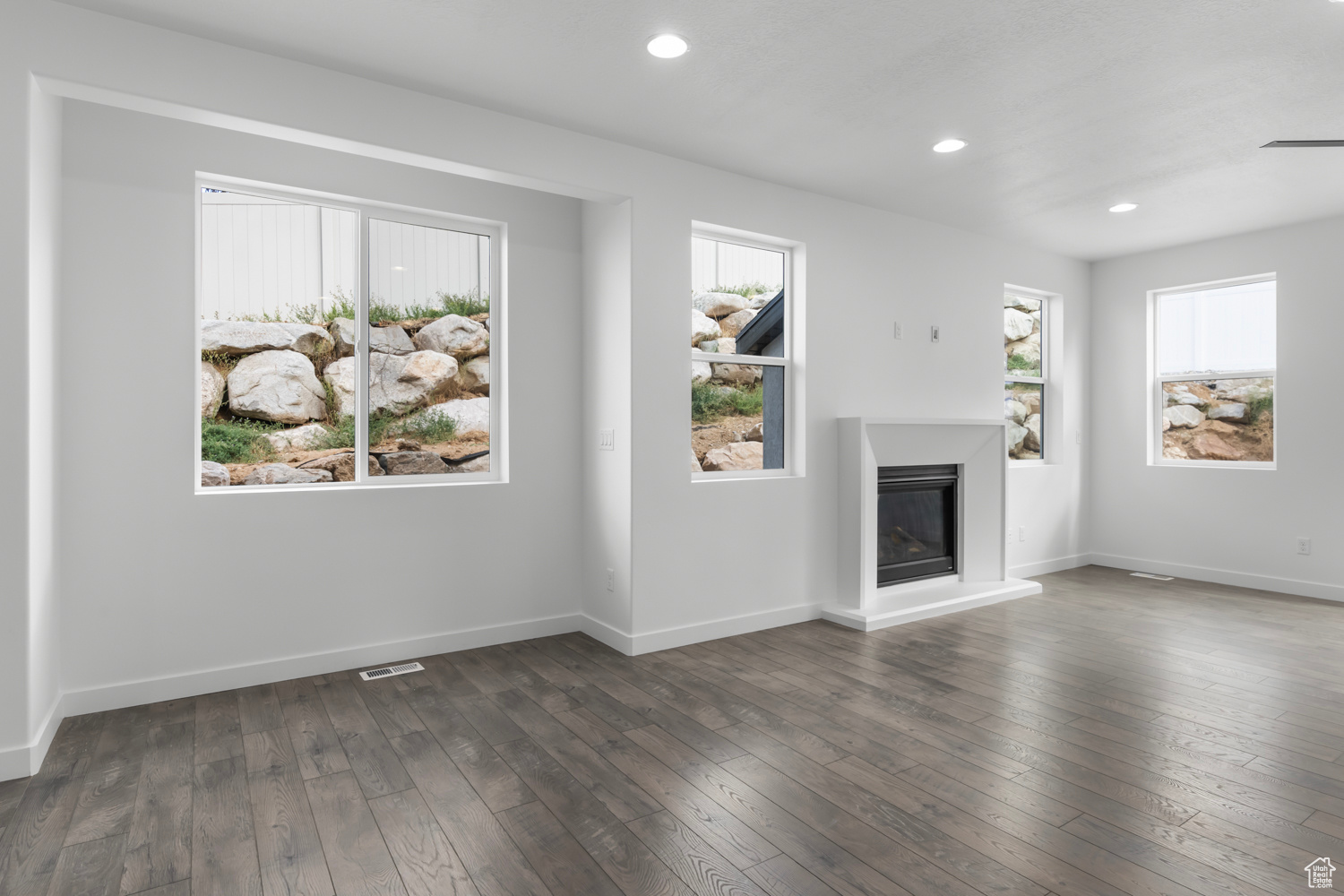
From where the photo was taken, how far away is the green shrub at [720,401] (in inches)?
165

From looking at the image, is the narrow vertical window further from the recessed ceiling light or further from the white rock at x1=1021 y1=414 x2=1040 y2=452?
the recessed ceiling light

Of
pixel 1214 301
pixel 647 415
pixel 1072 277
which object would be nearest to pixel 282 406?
pixel 647 415

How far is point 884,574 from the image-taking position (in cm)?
485

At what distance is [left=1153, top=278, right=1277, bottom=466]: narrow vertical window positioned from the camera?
5.30 m

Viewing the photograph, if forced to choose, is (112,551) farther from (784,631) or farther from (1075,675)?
(1075,675)

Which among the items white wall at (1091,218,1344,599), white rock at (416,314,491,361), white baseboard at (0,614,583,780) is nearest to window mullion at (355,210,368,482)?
white rock at (416,314,491,361)

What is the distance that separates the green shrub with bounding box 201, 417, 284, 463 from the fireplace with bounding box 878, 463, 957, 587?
3.59 metres

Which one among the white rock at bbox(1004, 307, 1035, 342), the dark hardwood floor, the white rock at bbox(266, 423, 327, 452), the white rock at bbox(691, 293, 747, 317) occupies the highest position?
the white rock at bbox(1004, 307, 1035, 342)

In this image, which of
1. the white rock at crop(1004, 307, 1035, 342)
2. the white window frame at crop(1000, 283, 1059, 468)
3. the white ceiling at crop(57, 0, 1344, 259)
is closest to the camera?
the white ceiling at crop(57, 0, 1344, 259)

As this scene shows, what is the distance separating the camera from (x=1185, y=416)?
5.74 metres

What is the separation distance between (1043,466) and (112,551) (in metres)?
6.14

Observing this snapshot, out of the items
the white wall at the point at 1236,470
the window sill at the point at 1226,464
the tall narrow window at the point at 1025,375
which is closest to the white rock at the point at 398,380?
the tall narrow window at the point at 1025,375

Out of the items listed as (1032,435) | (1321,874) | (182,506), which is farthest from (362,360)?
(1032,435)

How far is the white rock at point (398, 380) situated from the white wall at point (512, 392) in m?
0.39
